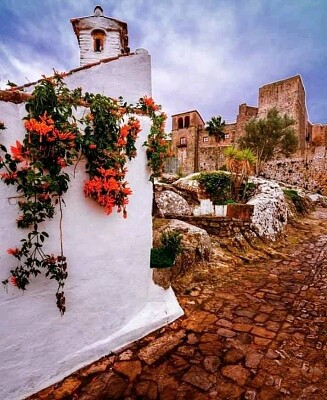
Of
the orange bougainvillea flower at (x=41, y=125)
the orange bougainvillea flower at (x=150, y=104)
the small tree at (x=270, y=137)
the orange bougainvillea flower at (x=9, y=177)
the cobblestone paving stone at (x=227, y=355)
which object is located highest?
the small tree at (x=270, y=137)

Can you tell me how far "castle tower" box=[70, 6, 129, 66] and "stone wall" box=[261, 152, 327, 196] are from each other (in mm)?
19217

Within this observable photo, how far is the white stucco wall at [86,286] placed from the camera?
230cm

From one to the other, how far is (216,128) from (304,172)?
14.9 meters

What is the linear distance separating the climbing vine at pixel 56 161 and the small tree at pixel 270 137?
759 inches

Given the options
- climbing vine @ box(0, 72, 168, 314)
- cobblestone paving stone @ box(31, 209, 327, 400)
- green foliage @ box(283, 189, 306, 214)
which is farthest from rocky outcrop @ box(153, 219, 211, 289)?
green foliage @ box(283, 189, 306, 214)

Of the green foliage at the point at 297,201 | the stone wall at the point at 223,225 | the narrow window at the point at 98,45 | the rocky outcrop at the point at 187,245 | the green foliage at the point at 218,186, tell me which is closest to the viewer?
the rocky outcrop at the point at 187,245

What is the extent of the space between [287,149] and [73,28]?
1966 cm

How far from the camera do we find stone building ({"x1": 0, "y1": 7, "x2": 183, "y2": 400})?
229 cm

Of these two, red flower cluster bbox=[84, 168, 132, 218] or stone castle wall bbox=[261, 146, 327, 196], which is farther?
stone castle wall bbox=[261, 146, 327, 196]

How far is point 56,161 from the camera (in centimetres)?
240

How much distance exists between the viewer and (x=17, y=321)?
2330mm

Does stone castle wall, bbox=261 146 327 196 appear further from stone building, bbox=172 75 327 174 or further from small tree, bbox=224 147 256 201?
small tree, bbox=224 147 256 201

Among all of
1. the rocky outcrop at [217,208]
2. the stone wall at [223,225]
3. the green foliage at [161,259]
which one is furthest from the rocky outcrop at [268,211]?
the green foliage at [161,259]

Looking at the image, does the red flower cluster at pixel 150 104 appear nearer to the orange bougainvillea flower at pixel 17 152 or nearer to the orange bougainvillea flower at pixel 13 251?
the orange bougainvillea flower at pixel 17 152
